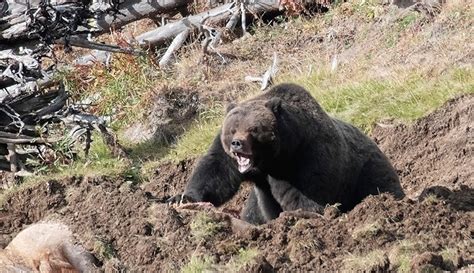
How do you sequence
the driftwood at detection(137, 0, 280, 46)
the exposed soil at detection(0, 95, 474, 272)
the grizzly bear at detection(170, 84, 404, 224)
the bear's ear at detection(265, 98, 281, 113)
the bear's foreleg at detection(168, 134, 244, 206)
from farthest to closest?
the driftwood at detection(137, 0, 280, 46) < the bear's foreleg at detection(168, 134, 244, 206) < the bear's ear at detection(265, 98, 281, 113) < the grizzly bear at detection(170, 84, 404, 224) < the exposed soil at detection(0, 95, 474, 272)

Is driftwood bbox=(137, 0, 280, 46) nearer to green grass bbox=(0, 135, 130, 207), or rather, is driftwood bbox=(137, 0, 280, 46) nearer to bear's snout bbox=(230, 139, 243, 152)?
green grass bbox=(0, 135, 130, 207)

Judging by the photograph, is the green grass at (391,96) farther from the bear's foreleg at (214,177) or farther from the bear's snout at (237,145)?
the bear's snout at (237,145)

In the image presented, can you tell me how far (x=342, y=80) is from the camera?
524 inches

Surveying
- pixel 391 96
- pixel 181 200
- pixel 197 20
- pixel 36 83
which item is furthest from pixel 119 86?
pixel 181 200

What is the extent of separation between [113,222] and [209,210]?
2.57ft

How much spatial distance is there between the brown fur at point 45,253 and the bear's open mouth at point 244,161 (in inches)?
56.7

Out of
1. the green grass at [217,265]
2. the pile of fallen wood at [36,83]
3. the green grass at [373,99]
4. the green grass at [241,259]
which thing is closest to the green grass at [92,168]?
the pile of fallen wood at [36,83]

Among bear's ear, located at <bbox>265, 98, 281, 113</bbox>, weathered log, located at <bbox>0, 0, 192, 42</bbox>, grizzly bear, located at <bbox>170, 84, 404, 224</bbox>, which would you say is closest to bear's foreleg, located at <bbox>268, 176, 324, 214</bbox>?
grizzly bear, located at <bbox>170, 84, 404, 224</bbox>

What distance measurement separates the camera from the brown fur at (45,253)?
7.91 m

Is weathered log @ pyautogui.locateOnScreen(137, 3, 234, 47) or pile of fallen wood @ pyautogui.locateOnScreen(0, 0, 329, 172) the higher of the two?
pile of fallen wood @ pyautogui.locateOnScreen(0, 0, 329, 172)

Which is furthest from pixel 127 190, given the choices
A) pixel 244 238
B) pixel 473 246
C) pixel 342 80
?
pixel 342 80

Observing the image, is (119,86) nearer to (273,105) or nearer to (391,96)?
(391,96)

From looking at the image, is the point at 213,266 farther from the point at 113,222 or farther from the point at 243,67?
the point at 243,67

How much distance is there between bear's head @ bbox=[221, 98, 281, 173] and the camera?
8453mm
